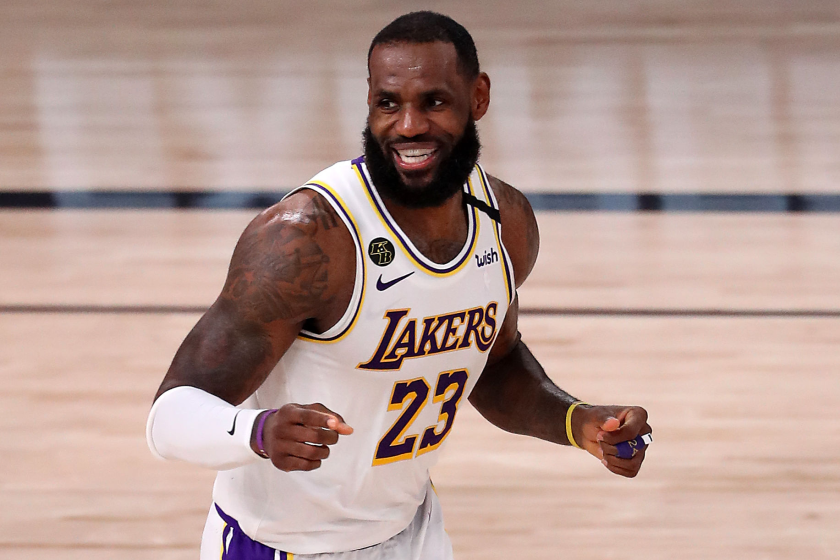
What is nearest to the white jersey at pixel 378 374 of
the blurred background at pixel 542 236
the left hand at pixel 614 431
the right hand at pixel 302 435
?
the left hand at pixel 614 431

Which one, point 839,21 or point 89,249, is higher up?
point 839,21

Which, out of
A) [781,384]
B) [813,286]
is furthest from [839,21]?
[781,384]

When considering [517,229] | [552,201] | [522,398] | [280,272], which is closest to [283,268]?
[280,272]

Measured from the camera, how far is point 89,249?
15.9ft

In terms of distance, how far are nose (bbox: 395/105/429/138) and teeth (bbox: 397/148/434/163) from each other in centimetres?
3

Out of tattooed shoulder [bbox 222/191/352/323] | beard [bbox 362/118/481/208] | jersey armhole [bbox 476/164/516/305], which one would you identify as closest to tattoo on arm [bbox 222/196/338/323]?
tattooed shoulder [bbox 222/191/352/323]

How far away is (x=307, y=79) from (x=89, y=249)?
2.57 m

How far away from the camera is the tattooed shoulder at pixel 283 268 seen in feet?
5.63

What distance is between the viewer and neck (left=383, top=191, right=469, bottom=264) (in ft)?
6.14

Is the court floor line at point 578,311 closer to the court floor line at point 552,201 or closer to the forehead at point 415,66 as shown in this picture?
the court floor line at point 552,201

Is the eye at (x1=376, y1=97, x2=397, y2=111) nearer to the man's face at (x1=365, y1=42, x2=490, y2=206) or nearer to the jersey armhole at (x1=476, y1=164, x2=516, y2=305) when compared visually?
the man's face at (x1=365, y1=42, x2=490, y2=206)

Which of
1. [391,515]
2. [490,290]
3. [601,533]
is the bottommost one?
[601,533]

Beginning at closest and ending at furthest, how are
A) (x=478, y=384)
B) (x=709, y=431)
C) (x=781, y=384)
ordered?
(x=478, y=384)
(x=709, y=431)
(x=781, y=384)

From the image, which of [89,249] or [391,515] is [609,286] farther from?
[391,515]
